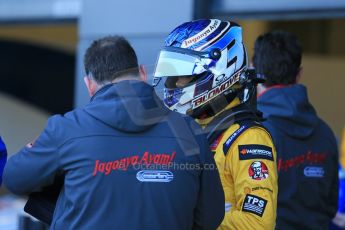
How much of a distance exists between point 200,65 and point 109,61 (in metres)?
0.46

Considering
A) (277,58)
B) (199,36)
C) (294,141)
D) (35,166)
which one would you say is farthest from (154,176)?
(277,58)

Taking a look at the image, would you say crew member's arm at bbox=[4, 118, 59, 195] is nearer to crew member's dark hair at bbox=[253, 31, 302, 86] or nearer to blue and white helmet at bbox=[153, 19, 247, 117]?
blue and white helmet at bbox=[153, 19, 247, 117]

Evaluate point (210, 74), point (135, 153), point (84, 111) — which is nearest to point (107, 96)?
point (84, 111)

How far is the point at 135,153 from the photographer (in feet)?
7.25

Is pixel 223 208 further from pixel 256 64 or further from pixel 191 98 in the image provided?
pixel 256 64

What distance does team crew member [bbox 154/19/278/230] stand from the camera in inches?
96.2

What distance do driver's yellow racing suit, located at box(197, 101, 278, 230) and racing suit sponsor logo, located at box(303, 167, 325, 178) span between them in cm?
63

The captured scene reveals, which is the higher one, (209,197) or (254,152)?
(254,152)

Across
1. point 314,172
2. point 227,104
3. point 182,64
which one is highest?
point 182,64

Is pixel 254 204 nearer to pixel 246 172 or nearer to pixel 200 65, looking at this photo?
pixel 246 172

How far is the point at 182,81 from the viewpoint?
106 inches

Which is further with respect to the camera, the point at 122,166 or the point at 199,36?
the point at 199,36

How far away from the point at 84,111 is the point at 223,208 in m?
0.62

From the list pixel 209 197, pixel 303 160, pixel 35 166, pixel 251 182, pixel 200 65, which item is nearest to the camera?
pixel 35 166
